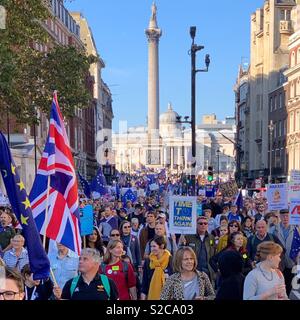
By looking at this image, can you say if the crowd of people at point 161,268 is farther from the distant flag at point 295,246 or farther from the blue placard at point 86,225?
the blue placard at point 86,225

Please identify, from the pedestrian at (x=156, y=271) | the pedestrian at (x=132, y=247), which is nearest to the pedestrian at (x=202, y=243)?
the pedestrian at (x=132, y=247)

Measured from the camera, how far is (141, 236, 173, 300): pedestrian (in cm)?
727

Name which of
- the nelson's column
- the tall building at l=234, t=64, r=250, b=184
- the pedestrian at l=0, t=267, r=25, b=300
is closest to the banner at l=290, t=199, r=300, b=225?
the pedestrian at l=0, t=267, r=25, b=300

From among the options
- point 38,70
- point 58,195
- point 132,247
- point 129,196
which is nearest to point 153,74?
point 129,196

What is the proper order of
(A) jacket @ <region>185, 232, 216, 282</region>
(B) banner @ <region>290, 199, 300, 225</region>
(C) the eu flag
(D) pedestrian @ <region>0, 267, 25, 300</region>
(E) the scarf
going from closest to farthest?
(D) pedestrian @ <region>0, 267, 25, 300</region> < (C) the eu flag < (E) the scarf < (A) jacket @ <region>185, 232, 216, 282</region> < (B) banner @ <region>290, 199, 300, 225</region>

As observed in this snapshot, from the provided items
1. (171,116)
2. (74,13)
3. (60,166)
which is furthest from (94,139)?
(171,116)

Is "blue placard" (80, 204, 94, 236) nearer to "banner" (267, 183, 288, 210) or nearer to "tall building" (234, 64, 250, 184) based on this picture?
"banner" (267, 183, 288, 210)

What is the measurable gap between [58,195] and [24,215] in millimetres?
1472

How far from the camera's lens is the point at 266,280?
5.26 m

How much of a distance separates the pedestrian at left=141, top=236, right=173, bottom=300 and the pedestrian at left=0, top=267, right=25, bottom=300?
3.14 metres

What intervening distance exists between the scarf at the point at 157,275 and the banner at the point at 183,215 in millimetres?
2277

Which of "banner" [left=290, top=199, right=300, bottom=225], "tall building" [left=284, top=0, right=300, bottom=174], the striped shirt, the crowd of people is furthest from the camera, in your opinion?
"tall building" [left=284, top=0, right=300, bottom=174]
